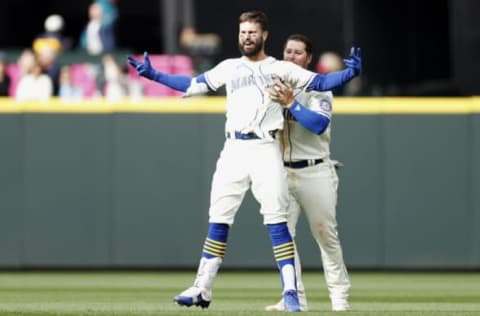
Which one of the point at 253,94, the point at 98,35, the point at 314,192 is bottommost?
the point at 314,192

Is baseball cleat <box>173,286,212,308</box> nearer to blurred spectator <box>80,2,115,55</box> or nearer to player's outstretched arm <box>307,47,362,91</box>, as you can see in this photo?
player's outstretched arm <box>307,47,362,91</box>

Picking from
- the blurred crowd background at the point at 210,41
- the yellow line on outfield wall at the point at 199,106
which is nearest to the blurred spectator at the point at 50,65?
the blurred crowd background at the point at 210,41

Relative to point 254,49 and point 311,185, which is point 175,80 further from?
point 311,185

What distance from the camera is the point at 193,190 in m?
15.6

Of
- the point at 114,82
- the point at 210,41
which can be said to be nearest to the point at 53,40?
the point at 114,82

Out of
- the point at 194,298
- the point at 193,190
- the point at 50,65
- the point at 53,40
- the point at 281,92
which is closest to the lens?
the point at 194,298

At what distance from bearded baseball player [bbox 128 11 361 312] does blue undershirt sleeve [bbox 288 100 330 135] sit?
0.14 meters

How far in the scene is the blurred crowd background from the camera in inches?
674

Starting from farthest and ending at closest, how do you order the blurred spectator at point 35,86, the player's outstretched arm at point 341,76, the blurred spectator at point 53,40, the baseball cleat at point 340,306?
the blurred spectator at point 53,40 < the blurred spectator at point 35,86 < the baseball cleat at point 340,306 < the player's outstretched arm at point 341,76

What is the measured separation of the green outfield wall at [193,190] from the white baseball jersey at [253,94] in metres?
6.37

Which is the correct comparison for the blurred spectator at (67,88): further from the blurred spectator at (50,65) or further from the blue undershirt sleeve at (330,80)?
the blue undershirt sleeve at (330,80)

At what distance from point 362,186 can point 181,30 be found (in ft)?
13.6

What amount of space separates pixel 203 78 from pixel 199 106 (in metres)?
6.43

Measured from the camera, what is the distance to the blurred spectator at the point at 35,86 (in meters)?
16.5
